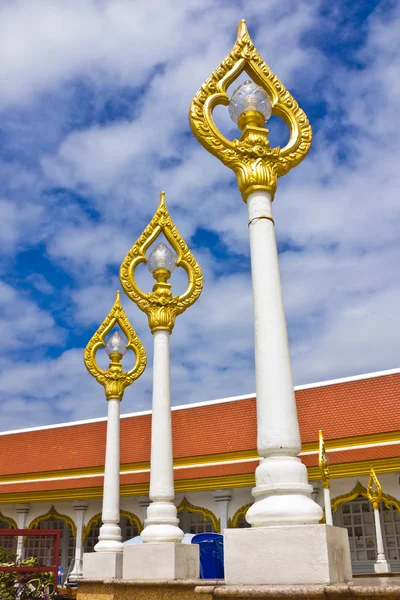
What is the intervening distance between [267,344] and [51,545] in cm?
1710

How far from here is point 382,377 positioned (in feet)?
51.6

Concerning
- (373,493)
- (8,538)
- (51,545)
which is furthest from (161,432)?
(8,538)

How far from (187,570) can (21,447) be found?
49.8 feet

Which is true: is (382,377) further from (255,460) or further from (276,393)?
(276,393)

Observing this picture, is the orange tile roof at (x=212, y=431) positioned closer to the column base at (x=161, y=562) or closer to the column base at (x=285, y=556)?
the column base at (x=161, y=562)

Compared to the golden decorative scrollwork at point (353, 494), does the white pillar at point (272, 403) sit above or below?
below

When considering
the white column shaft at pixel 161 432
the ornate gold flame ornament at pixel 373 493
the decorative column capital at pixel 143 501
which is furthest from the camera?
the decorative column capital at pixel 143 501

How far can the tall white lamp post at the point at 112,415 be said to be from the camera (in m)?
9.02

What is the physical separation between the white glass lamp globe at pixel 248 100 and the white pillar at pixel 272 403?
77 cm

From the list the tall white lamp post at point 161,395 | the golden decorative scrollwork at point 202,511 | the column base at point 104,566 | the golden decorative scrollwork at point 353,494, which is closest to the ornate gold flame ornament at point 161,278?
the tall white lamp post at point 161,395

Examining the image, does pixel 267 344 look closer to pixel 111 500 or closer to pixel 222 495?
pixel 111 500

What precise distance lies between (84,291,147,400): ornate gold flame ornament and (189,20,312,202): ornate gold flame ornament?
6275 millimetres

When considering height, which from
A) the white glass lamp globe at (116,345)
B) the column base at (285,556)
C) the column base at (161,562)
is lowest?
the column base at (285,556)

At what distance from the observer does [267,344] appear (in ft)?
13.7
